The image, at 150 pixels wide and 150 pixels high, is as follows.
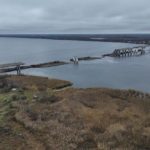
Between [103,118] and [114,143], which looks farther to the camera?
[103,118]

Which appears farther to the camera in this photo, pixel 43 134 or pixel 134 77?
pixel 134 77

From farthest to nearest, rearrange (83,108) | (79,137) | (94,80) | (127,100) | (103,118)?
(94,80) → (127,100) → (83,108) → (103,118) → (79,137)

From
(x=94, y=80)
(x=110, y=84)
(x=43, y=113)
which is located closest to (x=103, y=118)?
(x=43, y=113)

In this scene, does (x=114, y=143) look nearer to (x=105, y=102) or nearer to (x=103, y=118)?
(x=103, y=118)

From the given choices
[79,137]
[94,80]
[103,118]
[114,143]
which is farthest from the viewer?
[94,80]

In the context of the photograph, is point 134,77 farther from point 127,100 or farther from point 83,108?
point 83,108

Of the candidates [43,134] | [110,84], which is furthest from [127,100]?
[43,134]
